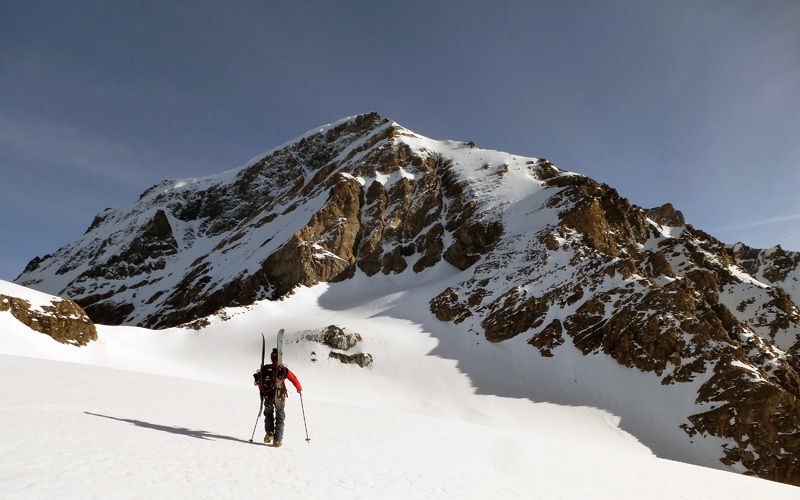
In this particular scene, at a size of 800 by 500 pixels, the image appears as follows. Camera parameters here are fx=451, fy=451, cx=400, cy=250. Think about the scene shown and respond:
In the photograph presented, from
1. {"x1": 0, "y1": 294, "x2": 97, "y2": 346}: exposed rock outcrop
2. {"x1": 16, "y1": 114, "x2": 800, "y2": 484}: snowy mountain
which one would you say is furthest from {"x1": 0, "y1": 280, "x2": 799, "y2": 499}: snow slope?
{"x1": 0, "y1": 294, "x2": 97, "y2": 346}: exposed rock outcrop

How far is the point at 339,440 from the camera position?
10.1 metres

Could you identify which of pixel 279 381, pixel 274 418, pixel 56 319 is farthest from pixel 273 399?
pixel 56 319

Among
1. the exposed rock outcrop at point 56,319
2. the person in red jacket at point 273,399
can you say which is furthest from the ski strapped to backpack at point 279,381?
the exposed rock outcrop at point 56,319

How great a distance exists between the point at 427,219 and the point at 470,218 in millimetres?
8665

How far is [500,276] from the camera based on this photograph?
5816 centimetres

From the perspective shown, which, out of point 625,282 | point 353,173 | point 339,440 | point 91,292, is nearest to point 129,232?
point 91,292

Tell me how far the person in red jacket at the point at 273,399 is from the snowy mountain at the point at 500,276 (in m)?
30.3

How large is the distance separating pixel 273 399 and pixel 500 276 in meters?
51.1

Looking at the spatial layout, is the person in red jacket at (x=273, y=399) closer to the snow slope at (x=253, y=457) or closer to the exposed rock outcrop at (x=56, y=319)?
the snow slope at (x=253, y=457)

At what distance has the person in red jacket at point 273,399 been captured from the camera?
9.10 m

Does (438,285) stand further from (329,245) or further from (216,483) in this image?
(216,483)

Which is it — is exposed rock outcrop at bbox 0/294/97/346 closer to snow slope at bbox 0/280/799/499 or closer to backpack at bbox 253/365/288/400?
snow slope at bbox 0/280/799/499

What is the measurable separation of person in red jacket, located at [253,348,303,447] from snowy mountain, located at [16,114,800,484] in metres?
30.3

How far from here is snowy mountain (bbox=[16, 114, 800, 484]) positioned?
1367 inches
